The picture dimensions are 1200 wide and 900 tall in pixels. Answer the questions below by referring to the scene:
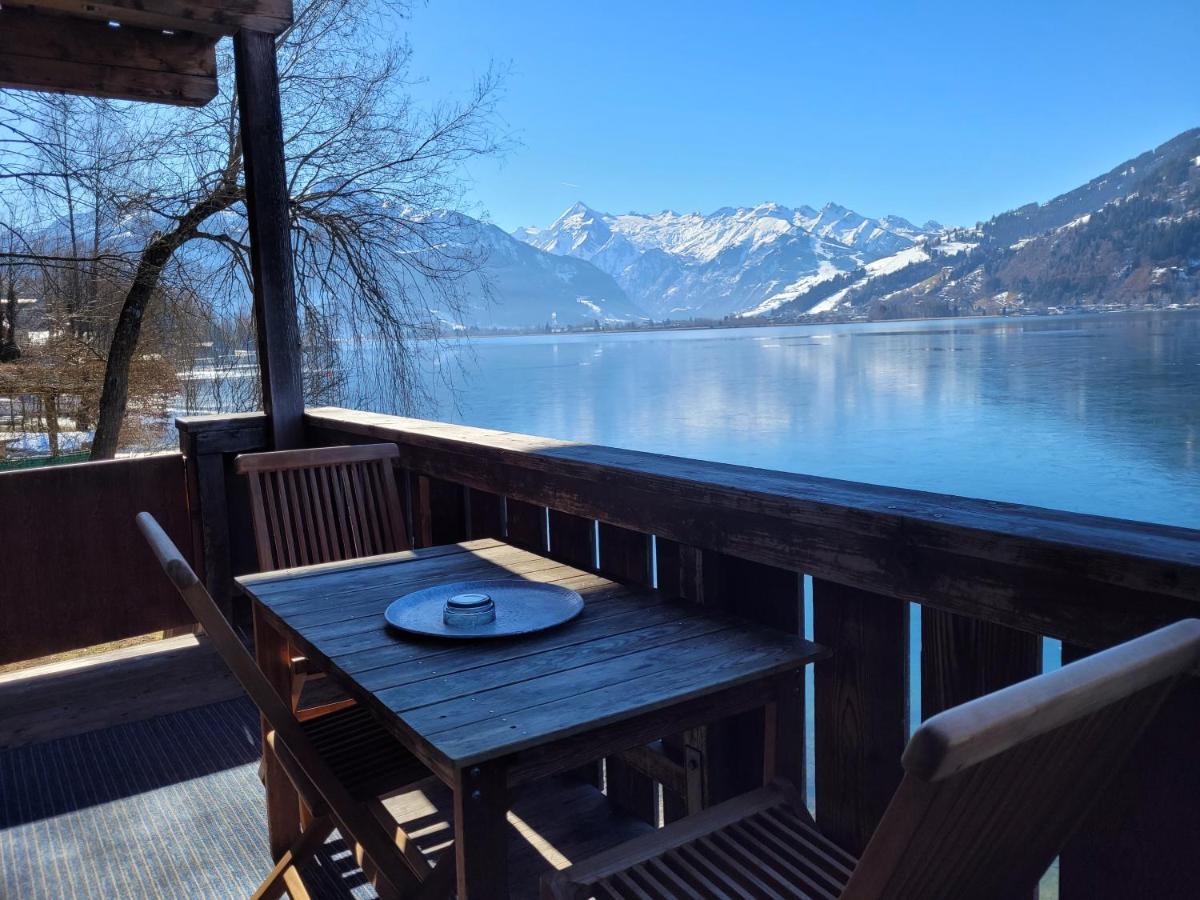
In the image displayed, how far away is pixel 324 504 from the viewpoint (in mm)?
2637

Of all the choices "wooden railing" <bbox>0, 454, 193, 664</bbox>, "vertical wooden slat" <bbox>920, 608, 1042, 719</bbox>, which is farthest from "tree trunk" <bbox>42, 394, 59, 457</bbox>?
"vertical wooden slat" <bbox>920, 608, 1042, 719</bbox>

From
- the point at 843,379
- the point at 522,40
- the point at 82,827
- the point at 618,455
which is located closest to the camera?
→ the point at 618,455

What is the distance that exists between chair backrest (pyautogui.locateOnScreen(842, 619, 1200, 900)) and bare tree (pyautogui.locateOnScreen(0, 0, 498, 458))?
7.97m

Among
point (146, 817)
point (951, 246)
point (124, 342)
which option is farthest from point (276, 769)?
point (951, 246)

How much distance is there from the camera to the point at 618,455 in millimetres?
2088

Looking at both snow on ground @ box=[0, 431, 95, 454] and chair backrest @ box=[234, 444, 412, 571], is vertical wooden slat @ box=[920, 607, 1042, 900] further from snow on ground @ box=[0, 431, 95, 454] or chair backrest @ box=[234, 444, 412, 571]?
snow on ground @ box=[0, 431, 95, 454]

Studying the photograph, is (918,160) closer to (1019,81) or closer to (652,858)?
(1019,81)

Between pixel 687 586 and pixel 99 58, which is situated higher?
pixel 99 58

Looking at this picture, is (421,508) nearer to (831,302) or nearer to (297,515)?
(297,515)

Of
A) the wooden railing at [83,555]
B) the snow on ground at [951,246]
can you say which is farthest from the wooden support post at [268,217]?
the snow on ground at [951,246]

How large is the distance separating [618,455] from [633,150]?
16833 centimetres

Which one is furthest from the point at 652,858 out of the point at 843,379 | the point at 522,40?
the point at 843,379

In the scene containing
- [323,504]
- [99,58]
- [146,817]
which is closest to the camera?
[146,817]

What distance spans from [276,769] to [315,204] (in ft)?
25.0
